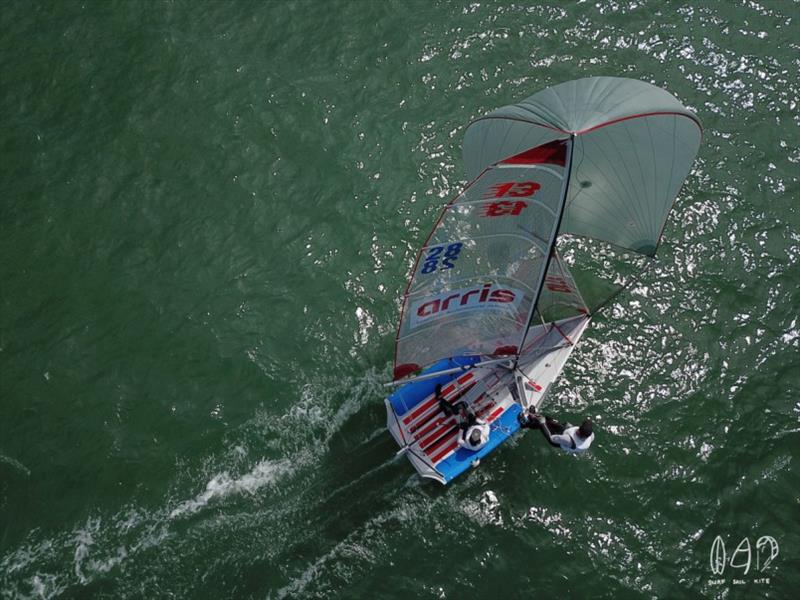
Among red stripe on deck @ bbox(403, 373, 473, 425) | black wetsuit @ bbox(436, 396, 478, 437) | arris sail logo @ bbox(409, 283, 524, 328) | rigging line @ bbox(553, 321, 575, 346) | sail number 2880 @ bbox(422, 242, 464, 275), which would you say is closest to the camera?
sail number 2880 @ bbox(422, 242, 464, 275)

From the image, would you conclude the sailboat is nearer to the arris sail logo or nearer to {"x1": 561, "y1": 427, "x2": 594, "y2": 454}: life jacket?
the arris sail logo

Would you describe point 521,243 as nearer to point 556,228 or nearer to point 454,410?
point 556,228

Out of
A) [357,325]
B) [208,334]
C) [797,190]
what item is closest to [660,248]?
[797,190]

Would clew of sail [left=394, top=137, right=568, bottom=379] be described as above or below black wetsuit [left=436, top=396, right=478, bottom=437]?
above

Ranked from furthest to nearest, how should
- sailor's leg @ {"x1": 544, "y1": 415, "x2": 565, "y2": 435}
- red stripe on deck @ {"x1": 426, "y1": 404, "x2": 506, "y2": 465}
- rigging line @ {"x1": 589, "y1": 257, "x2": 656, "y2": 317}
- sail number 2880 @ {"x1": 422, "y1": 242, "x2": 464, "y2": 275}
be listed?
rigging line @ {"x1": 589, "y1": 257, "x2": 656, "y2": 317}
red stripe on deck @ {"x1": 426, "y1": 404, "x2": 506, "y2": 465}
sailor's leg @ {"x1": 544, "y1": 415, "x2": 565, "y2": 435}
sail number 2880 @ {"x1": 422, "y1": 242, "x2": 464, "y2": 275}

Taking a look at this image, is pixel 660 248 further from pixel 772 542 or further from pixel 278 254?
pixel 278 254

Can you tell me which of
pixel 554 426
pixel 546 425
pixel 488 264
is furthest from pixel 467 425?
pixel 488 264

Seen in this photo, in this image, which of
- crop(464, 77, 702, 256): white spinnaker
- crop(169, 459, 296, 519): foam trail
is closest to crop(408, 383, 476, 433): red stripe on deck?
crop(169, 459, 296, 519): foam trail

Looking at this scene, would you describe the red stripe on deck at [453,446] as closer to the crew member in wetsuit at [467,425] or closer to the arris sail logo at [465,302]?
the crew member in wetsuit at [467,425]
